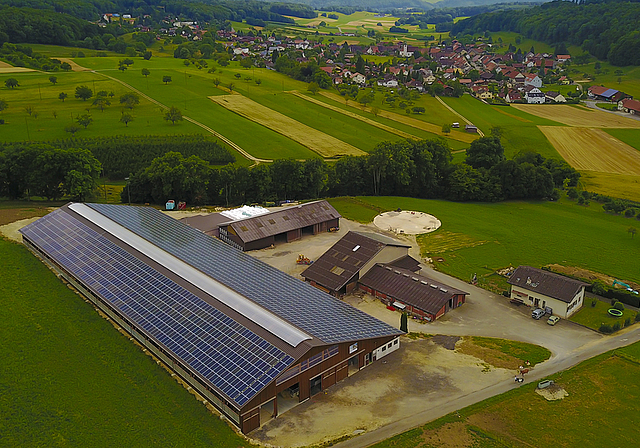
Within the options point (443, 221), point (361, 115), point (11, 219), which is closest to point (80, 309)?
point (11, 219)

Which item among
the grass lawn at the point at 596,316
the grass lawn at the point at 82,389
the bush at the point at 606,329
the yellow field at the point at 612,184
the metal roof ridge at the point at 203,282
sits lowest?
the yellow field at the point at 612,184

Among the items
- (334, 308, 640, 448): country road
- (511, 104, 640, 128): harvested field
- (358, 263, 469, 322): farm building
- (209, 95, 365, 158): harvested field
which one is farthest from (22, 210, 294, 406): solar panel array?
(511, 104, 640, 128): harvested field

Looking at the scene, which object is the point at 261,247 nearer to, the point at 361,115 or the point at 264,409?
the point at 264,409

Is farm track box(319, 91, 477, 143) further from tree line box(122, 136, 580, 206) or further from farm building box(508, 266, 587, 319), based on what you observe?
farm building box(508, 266, 587, 319)

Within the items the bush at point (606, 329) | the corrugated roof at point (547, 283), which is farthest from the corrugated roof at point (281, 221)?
the bush at point (606, 329)

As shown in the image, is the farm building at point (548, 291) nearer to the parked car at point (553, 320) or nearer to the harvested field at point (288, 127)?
the parked car at point (553, 320)
